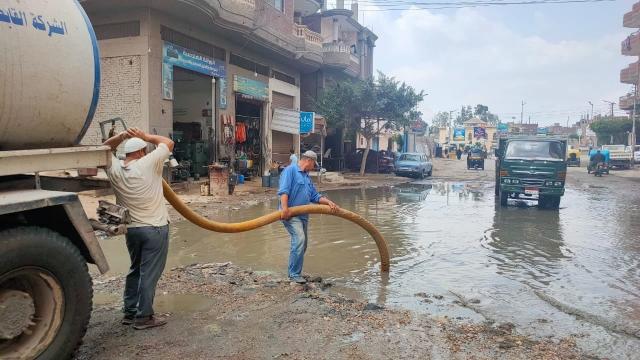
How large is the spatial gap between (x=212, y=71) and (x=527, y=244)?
497 inches

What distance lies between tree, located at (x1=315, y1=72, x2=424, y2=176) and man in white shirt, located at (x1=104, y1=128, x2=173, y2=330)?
75.2 ft

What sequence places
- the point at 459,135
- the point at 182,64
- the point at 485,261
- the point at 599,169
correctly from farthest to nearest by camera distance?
the point at 459,135, the point at 599,169, the point at 182,64, the point at 485,261

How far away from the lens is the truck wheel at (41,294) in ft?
10.3

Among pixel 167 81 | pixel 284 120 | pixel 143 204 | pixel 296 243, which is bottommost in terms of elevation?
pixel 296 243

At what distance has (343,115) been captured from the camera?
27.2 m

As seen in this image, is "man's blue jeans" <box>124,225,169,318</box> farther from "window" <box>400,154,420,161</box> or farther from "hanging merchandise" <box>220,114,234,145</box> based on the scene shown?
"window" <box>400,154,420,161</box>

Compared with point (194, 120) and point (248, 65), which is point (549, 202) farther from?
point (194, 120)

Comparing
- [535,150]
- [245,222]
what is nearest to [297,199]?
[245,222]

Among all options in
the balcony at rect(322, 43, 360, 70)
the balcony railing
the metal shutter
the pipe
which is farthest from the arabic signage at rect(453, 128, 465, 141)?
the pipe

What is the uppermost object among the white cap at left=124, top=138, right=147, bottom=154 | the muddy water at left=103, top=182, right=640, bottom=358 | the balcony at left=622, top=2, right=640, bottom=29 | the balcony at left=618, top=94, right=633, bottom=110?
the balcony at left=622, top=2, right=640, bottom=29

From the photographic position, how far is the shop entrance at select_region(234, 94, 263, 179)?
807 inches

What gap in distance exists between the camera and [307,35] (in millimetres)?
24766

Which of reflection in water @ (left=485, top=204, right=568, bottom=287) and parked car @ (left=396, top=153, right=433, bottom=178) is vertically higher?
parked car @ (left=396, top=153, right=433, bottom=178)

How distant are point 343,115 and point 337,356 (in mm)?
23826
